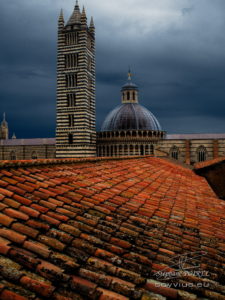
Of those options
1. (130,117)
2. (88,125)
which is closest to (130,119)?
(130,117)

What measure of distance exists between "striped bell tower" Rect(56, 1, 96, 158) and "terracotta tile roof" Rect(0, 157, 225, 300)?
31839 mm

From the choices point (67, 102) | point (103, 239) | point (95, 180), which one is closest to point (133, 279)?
point (103, 239)

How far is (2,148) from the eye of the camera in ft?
167

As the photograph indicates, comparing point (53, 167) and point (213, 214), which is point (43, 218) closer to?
point (53, 167)

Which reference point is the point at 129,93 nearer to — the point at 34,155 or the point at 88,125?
the point at 88,125

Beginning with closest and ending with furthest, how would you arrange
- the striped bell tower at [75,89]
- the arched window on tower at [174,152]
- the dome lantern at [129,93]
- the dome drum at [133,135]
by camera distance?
the striped bell tower at [75,89] → the arched window on tower at [174,152] → the dome drum at [133,135] → the dome lantern at [129,93]

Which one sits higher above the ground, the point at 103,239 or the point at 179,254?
the point at 103,239

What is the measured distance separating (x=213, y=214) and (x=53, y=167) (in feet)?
9.57

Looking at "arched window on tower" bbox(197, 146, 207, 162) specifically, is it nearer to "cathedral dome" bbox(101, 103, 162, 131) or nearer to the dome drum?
the dome drum

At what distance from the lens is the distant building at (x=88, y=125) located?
118 ft

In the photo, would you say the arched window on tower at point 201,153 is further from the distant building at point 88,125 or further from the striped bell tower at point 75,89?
the striped bell tower at point 75,89

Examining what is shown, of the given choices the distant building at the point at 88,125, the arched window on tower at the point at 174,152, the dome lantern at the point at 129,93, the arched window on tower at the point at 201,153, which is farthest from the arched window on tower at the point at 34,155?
the arched window on tower at the point at 201,153

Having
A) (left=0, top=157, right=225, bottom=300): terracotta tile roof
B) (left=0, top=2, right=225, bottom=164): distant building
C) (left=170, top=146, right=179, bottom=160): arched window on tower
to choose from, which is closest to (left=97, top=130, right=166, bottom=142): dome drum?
(left=0, top=2, right=225, bottom=164): distant building

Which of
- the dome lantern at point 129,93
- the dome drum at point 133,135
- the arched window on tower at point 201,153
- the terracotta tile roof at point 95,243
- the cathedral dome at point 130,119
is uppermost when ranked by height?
the dome lantern at point 129,93
